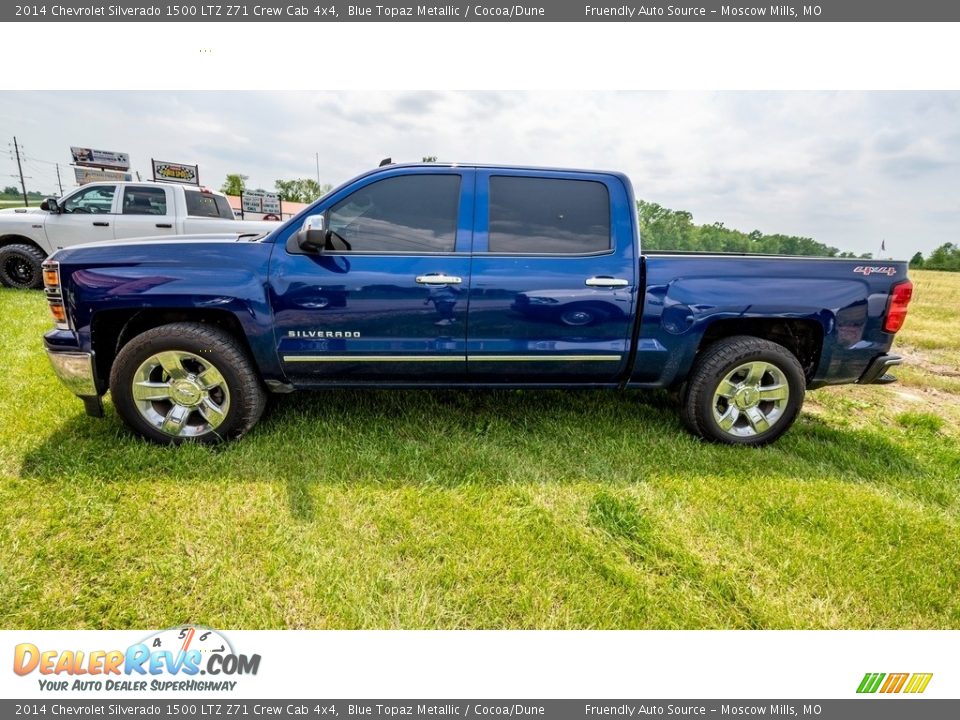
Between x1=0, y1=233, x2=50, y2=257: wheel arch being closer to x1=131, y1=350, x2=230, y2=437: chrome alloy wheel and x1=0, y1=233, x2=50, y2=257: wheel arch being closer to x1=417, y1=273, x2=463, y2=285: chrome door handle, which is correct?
x1=131, y1=350, x2=230, y2=437: chrome alloy wheel

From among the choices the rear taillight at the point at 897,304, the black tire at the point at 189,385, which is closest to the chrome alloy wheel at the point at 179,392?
the black tire at the point at 189,385

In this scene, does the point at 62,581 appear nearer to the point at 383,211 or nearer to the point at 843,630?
the point at 383,211

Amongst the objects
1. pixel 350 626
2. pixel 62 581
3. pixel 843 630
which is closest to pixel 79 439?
pixel 62 581

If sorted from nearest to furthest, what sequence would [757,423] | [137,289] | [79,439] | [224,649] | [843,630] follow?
[224,649], [843,630], [137,289], [79,439], [757,423]

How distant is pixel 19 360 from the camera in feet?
13.9

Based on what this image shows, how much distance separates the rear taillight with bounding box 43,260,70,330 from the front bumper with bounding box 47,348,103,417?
183 millimetres

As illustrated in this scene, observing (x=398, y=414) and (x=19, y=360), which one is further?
(x=19, y=360)

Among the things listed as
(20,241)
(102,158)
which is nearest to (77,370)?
(20,241)

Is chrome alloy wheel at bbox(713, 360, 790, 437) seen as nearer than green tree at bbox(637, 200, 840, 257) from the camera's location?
Yes

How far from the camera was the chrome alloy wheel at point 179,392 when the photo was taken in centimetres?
284

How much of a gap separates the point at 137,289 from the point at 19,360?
2710 millimetres

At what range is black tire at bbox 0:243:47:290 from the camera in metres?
7.40

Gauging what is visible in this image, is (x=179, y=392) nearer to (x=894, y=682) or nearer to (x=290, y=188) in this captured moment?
(x=894, y=682)

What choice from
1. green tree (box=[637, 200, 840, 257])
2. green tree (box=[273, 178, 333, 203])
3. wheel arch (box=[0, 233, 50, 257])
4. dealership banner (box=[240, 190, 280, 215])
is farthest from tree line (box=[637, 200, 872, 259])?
green tree (box=[273, 178, 333, 203])
